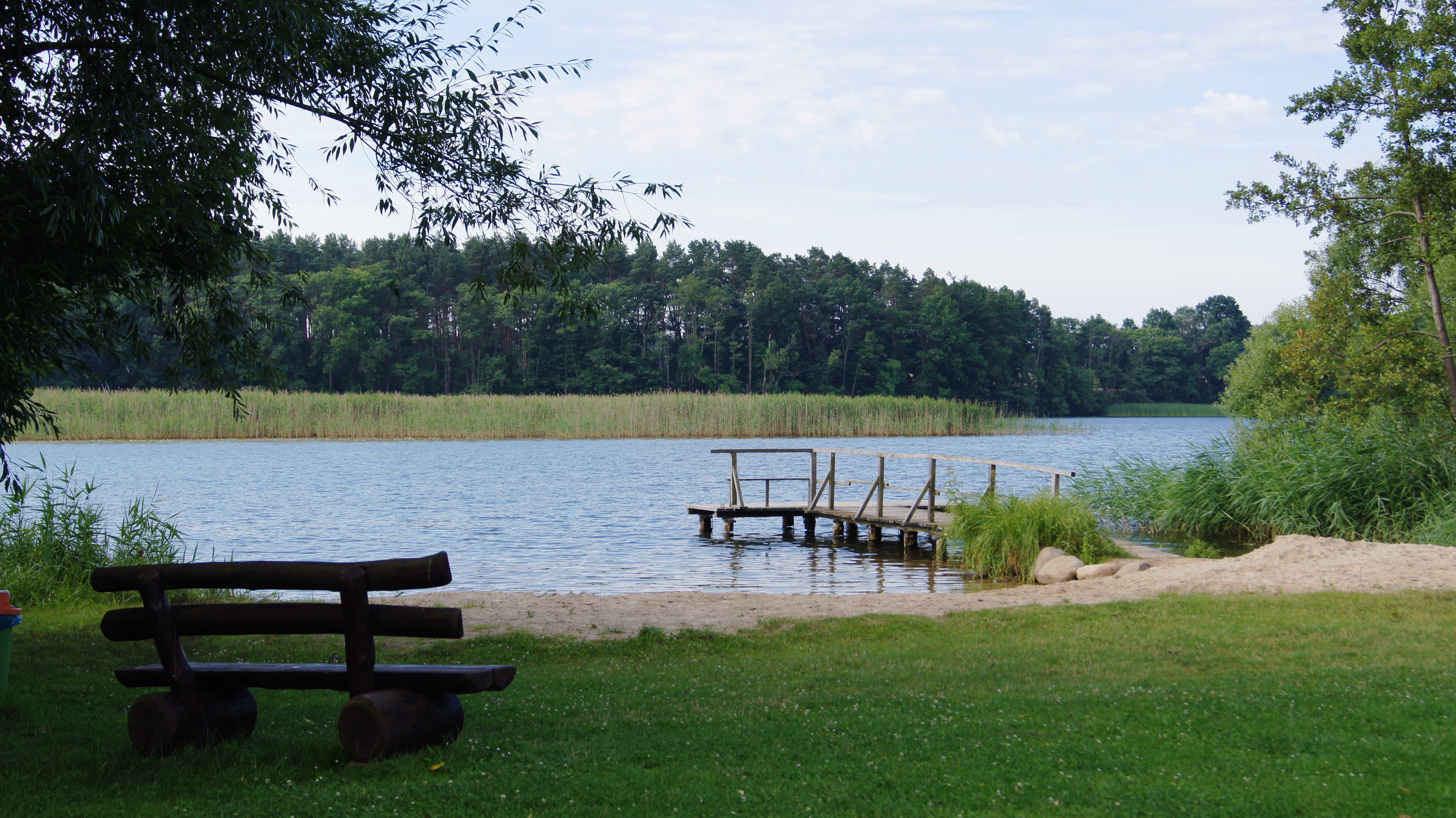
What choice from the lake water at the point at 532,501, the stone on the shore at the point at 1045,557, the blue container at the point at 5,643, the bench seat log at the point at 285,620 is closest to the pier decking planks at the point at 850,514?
the lake water at the point at 532,501

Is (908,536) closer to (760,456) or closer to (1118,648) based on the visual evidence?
(1118,648)

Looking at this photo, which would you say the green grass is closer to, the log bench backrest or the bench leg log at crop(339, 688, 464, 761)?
the bench leg log at crop(339, 688, 464, 761)

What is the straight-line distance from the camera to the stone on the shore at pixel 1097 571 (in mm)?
13719

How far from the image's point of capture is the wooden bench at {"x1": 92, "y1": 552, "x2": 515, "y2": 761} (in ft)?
16.9

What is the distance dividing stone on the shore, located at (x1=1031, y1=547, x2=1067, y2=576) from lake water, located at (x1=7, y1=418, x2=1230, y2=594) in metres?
0.90

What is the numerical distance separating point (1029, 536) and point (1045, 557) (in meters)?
0.55

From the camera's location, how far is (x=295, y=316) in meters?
79.6

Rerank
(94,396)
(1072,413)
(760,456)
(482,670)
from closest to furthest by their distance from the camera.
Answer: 1. (482,670)
2. (94,396)
3. (760,456)
4. (1072,413)

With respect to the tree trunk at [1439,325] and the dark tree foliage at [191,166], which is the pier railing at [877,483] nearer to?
the tree trunk at [1439,325]

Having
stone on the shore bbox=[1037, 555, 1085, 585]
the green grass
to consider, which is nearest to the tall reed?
stone on the shore bbox=[1037, 555, 1085, 585]

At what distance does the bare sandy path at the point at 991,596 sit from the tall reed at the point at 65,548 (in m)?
3.26

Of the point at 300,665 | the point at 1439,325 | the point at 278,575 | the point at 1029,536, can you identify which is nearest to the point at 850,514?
the point at 1029,536

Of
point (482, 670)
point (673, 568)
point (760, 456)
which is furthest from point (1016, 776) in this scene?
point (760, 456)

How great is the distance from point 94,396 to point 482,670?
1686 inches
